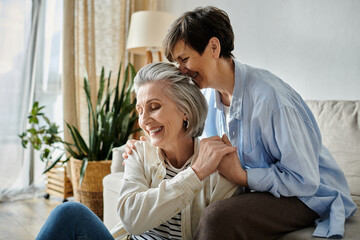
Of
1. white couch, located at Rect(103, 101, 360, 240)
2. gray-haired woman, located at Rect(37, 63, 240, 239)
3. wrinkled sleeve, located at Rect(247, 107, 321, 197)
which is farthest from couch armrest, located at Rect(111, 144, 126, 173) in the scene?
wrinkled sleeve, located at Rect(247, 107, 321, 197)

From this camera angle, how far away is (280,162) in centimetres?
126

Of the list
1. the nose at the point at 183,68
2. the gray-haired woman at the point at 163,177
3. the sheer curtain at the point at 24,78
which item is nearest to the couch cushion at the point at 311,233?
the gray-haired woman at the point at 163,177

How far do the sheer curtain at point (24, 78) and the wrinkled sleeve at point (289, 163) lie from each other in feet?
10.0

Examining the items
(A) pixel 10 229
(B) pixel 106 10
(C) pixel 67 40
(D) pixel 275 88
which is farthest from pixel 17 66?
(D) pixel 275 88

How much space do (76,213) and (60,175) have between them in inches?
101

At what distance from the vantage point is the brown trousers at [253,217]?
1.04 metres

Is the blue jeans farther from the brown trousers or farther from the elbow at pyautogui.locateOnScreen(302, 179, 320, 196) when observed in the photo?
the elbow at pyautogui.locateOnScreen(302, 179, 320, 196)

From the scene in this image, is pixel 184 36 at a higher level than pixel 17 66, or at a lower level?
higher

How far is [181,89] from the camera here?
4.37 feet

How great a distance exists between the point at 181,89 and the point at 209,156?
30cm

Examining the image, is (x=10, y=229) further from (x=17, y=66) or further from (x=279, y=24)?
(x=279, y=24)

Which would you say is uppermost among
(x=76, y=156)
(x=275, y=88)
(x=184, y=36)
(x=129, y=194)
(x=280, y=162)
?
(x=184, y=36)

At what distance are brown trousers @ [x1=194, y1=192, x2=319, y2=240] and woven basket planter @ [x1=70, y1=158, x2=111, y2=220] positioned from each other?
6.25 feet

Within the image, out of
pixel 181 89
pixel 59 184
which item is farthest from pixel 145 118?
pixel 59 184
